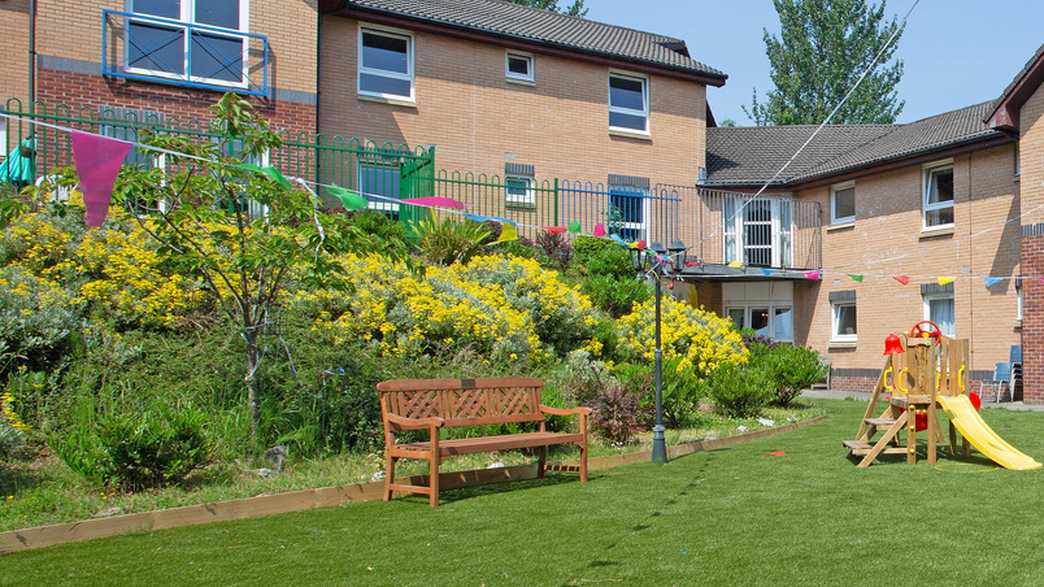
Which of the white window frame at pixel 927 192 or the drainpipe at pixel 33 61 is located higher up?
the drainpipe at pixel 33 61

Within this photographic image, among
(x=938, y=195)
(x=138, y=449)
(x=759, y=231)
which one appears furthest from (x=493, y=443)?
(x=759, y=231)

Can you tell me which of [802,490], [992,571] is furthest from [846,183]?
[992,571]

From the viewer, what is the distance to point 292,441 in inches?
328

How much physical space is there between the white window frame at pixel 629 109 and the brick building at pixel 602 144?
6 cm

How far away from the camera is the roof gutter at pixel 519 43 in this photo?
19.6 metres

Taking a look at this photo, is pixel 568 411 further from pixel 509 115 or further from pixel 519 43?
pixel 519 43

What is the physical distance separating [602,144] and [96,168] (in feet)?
56.7

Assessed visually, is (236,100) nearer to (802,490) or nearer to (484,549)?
(484,549)

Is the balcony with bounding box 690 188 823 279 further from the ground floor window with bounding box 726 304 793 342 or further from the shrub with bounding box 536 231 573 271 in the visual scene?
the shrub with bounding box 536 231 573 271

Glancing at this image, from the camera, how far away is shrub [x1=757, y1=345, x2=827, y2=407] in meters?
13.9

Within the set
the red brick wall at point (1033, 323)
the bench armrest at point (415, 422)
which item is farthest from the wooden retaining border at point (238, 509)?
the red brick wall at point (1033, 323)

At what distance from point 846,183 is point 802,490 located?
17.1m

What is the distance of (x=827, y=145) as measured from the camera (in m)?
26.5

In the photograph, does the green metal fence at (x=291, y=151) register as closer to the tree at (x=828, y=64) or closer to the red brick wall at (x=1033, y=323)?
the red brick wall at (x=1033, y=323)
